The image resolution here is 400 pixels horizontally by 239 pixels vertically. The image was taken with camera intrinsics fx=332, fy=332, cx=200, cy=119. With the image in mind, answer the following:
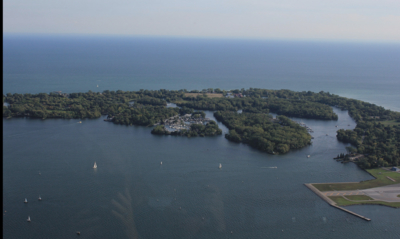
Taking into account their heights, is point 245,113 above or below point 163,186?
above

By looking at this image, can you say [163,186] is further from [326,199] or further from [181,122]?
[181,122]

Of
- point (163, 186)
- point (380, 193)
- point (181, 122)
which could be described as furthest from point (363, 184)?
point (181, 122)

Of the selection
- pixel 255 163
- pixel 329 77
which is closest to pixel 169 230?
pixel 255 163

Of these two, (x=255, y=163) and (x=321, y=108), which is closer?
(x=255, y=163)

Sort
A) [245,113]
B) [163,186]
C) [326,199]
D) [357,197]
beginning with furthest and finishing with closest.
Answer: [245,113] < [163,186] < [357,197] < [326,199]

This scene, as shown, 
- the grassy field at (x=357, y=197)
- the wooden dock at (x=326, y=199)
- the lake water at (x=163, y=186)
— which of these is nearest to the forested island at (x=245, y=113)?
the lake water at (x=163, y=186)

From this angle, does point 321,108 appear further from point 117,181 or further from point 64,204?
point 64,204
